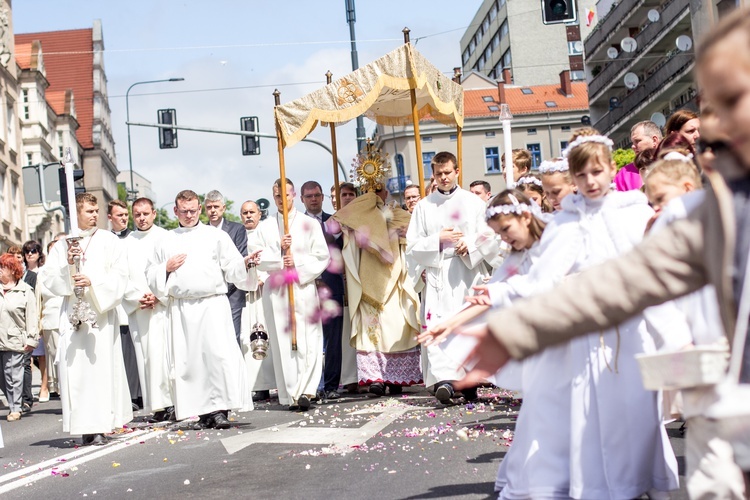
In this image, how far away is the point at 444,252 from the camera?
12.2m

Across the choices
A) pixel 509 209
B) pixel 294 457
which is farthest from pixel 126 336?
pixel 509 209

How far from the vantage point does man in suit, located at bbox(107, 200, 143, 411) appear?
44.5ft

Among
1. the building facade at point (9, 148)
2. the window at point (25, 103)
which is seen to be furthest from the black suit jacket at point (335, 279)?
the window at point (25, 103)

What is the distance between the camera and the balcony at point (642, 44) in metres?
54.5

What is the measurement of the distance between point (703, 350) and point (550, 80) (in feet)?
299

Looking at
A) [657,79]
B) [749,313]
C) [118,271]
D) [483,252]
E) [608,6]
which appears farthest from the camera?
[608,6]

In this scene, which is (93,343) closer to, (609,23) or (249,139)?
(249,139)

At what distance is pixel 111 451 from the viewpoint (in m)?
9.66

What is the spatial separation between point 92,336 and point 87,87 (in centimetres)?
8330

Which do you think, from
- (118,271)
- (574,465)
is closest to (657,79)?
(118,271)

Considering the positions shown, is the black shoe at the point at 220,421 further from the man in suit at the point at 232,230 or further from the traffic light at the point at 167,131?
the traffic light at the point at 167,131

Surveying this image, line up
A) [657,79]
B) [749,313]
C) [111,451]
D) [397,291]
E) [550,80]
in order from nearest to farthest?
[749,313], [111,451], [397,291], [657,79], [550,80]

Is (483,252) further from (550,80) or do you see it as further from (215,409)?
(550,80)

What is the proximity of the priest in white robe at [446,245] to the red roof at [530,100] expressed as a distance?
234ft
